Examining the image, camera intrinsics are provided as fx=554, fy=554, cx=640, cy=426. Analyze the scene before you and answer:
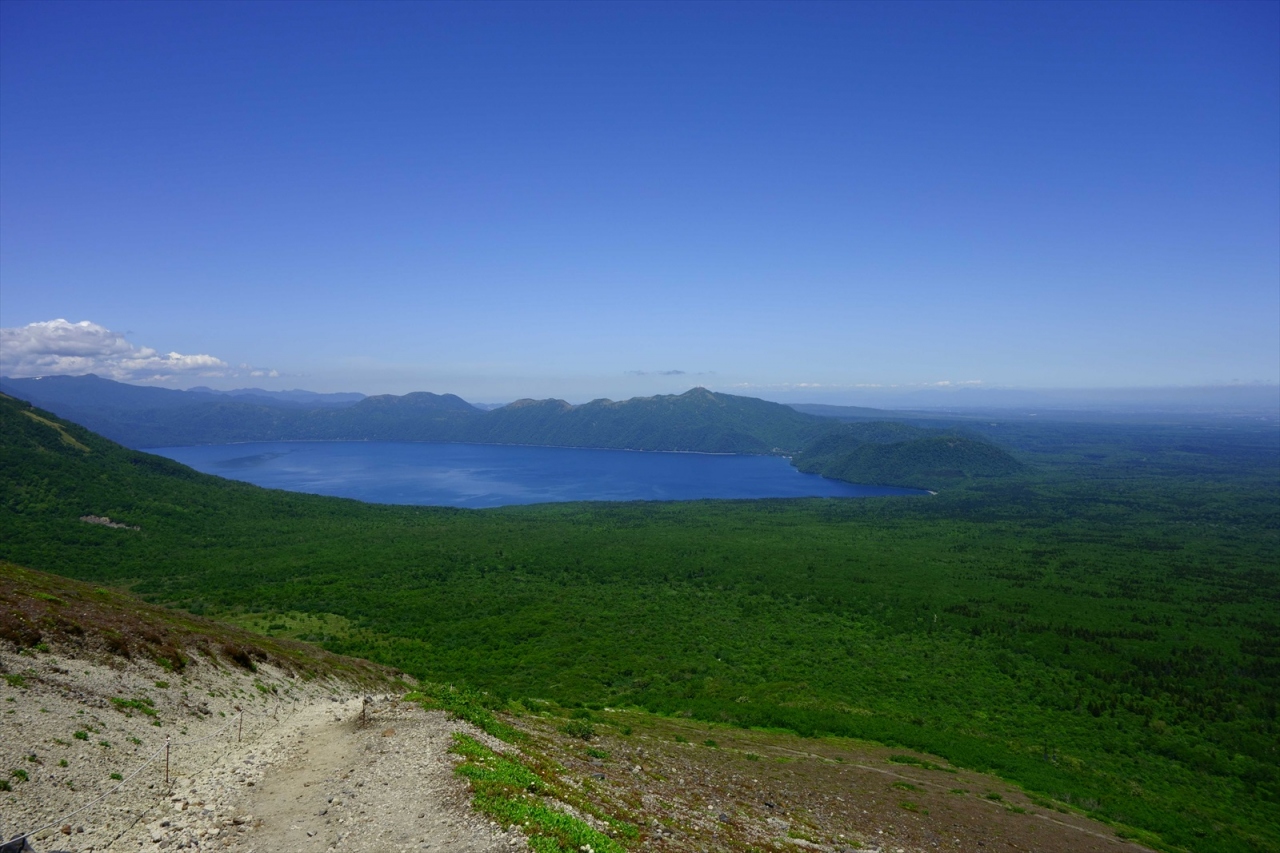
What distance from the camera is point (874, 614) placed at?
2131 inches

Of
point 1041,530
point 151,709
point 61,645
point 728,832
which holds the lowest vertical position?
point 1041,530

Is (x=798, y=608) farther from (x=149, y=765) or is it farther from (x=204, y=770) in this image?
(x=149, y=765)

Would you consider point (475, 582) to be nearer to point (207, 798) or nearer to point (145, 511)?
point (207, 798)

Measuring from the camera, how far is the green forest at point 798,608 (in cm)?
3030

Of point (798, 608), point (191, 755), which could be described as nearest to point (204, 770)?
point (191, 755)

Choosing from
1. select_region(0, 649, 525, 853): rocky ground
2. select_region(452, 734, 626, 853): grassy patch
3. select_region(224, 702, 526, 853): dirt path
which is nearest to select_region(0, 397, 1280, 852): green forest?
select_region(224, 702, 526, 853): dirt path

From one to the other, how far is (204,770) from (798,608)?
5089cm

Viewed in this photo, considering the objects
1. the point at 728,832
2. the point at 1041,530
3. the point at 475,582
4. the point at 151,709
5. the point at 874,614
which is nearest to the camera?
the point at 728,832

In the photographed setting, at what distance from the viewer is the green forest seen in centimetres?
3030

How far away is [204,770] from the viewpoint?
13.5 m

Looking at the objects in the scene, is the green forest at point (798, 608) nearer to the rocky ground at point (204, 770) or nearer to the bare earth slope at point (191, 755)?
the bare earth slope at point (191, 755)

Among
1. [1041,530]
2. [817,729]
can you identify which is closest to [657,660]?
[817,729]

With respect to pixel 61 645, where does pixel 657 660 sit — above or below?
below

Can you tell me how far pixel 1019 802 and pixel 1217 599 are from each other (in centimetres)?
6332
